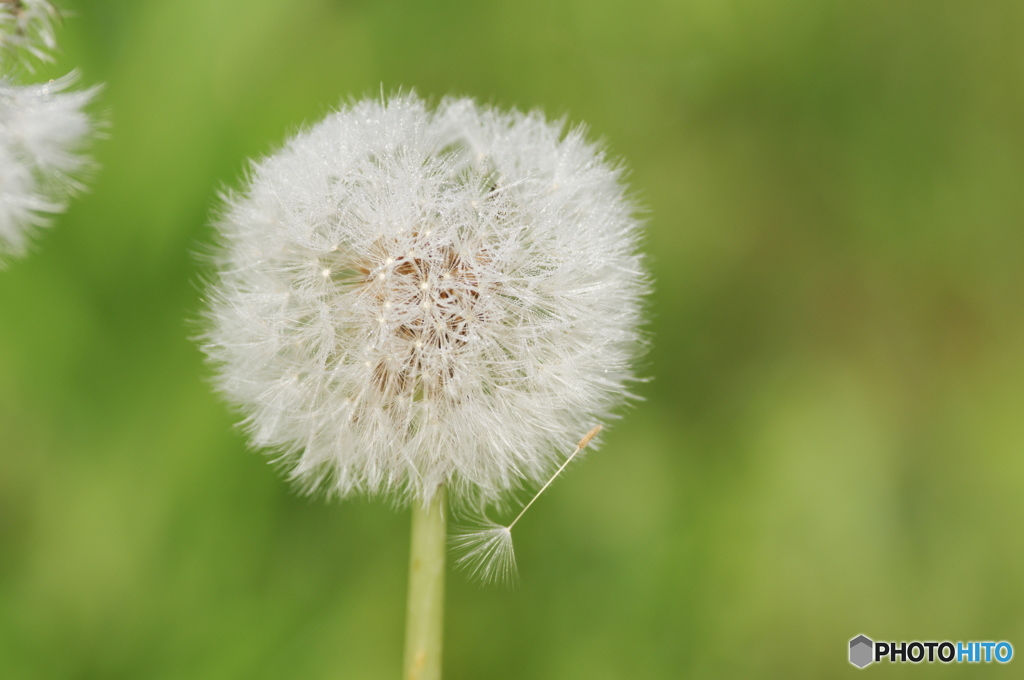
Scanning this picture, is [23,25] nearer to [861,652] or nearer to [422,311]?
[422,311]

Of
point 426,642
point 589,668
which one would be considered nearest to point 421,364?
point 426,642

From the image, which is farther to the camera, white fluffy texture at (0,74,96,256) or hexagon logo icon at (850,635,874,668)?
hexagon logo icon at (850,635,874,668)

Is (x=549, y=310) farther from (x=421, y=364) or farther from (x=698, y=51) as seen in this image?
(x=698, y=51)

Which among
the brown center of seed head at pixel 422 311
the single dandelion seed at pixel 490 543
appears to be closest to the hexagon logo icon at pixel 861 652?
the single dandelion seed at pixel 490 543

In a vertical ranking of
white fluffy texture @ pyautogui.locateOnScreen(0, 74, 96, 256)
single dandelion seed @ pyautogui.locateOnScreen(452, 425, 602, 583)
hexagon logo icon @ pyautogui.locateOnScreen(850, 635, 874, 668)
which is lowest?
hexagon logo icon @ pyautogui.locateOnScreen(850, 635, 874, 668)

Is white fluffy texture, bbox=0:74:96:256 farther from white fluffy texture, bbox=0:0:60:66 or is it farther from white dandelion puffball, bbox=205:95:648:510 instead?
white dandelion puffball, bbox=205:95:648:510

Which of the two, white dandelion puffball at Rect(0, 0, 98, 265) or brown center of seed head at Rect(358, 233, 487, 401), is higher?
white dandelion puffball at Rect(0, 0, 98, 265)

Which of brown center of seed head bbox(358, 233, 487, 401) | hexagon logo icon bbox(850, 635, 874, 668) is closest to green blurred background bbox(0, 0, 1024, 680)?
hexagon logo icon bbox(850, 635, 874, 668)

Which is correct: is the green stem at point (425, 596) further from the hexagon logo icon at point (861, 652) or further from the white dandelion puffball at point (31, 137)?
the hexagon logo icon at point (861, 652)
